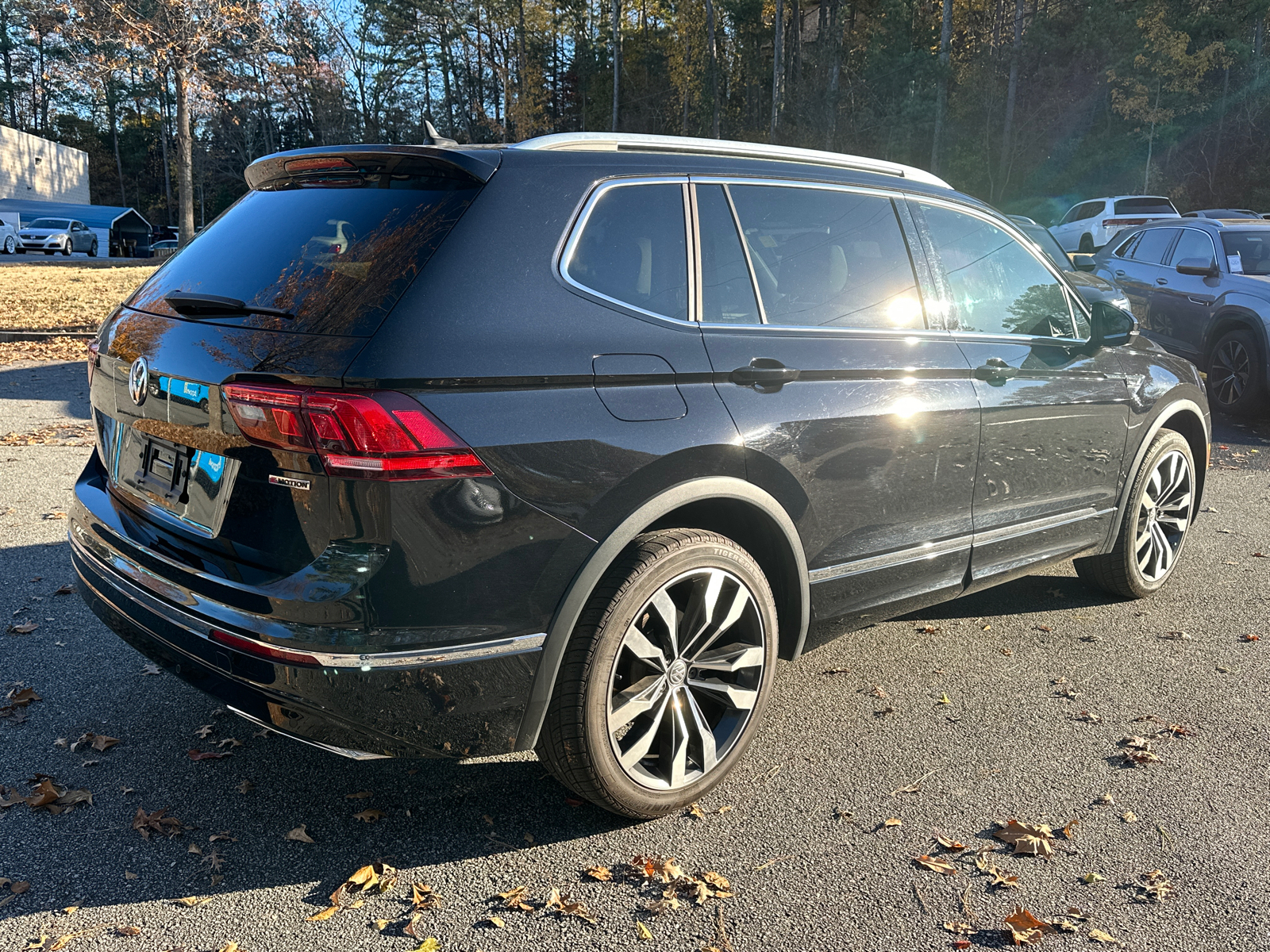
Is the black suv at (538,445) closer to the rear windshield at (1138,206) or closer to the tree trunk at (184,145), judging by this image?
the rear windshield at (1138,206)

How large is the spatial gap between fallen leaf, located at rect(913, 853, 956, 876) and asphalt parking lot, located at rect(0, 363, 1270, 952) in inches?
1.0

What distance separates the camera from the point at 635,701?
2924 mm

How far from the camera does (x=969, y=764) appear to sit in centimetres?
343

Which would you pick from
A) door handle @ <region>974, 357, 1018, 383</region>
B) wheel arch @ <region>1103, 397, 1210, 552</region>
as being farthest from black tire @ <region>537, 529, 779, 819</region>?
wheel arch @ <region>1103, 397, 1210, 552</region>

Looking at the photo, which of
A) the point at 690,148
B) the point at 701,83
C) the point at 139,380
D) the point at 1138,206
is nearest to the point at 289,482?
the point at 139,380

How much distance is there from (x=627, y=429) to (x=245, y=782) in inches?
66.5

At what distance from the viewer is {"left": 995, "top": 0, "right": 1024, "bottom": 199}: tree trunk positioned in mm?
37719

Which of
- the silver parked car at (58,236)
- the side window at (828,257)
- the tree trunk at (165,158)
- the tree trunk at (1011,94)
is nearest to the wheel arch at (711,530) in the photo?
the side window at (828,257)

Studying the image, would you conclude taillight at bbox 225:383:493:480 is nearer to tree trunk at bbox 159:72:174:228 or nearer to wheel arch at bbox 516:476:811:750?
wheel arch at bbox 516:476:811:750

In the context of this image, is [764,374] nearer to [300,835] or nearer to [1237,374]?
[300,835]

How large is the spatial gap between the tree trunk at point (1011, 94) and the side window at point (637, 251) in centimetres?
3943

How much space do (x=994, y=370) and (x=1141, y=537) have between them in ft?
5.64

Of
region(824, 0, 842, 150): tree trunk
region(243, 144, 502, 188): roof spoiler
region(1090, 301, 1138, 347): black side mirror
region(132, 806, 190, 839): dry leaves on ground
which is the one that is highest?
region(824, 0, 842, 150): tree trunk

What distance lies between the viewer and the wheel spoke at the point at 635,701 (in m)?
2.88
